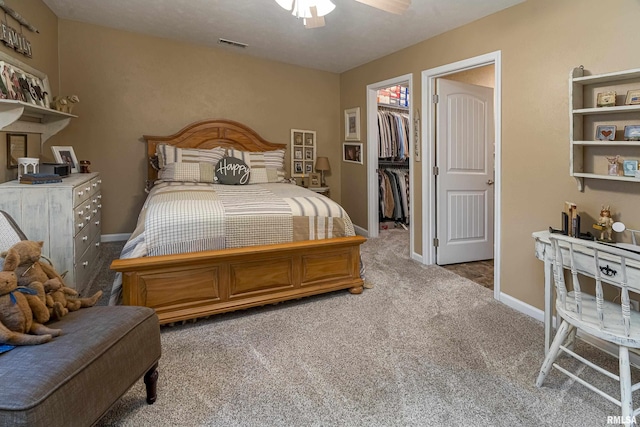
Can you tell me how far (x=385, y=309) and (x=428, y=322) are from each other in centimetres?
33

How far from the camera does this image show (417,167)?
391cm

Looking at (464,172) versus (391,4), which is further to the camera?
(464,172)

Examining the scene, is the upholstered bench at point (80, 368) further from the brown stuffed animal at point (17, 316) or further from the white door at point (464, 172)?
the white door at point (464, 172)

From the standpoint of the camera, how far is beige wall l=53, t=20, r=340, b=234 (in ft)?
13.2

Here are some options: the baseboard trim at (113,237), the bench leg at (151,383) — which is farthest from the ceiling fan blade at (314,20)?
the baseboard trim at (113,237)

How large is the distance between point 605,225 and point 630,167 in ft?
1.10

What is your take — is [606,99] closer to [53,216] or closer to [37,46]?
[53,216]

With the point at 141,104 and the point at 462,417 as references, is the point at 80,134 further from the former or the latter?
the point at 462,417

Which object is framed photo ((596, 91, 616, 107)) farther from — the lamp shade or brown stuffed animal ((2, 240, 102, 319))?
the lamp shade

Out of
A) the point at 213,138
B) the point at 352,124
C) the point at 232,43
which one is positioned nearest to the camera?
the point at 232,43

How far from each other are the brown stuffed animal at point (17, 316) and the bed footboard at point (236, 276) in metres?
0.84

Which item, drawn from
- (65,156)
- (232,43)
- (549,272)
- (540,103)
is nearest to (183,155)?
(65,156)

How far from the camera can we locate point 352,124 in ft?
17.2

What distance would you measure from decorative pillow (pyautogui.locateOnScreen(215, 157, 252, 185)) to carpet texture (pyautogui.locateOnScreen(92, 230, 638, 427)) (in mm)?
1772
